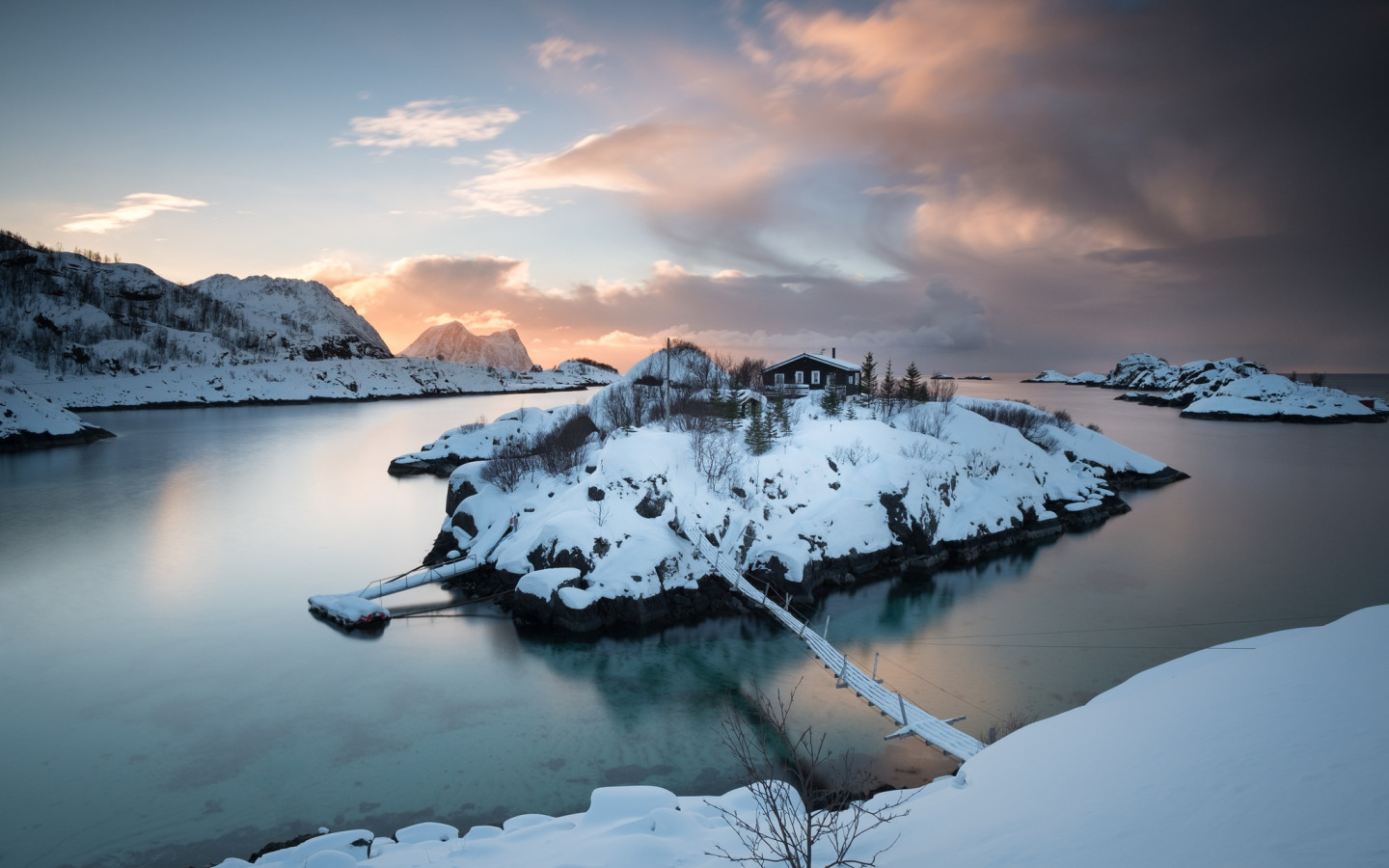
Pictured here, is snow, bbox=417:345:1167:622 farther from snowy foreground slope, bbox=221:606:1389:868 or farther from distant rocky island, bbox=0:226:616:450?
distant rocky island, bbox=0:226:616:450

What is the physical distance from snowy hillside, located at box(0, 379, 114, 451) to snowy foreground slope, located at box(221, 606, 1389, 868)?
2838 inches

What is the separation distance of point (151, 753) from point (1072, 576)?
31813 millimetres

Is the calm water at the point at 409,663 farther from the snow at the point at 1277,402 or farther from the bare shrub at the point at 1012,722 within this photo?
the snow at the point at 1277,402

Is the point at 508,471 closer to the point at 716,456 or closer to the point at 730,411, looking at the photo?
the point at 716,456

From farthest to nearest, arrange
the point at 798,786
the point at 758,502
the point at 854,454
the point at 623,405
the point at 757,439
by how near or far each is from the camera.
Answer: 1. the point at 623,405
2. the point at 757,439
3. the point at 854,454
4. the point at 758,502
5. the point at 798,786

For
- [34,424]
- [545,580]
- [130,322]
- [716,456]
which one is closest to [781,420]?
[716,456]

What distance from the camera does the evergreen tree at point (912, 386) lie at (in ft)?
147

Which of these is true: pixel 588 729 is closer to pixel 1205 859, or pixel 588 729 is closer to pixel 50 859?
pixel 50 859

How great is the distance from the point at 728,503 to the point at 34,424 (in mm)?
71574

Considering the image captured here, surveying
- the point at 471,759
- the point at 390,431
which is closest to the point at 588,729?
the point at 471,759

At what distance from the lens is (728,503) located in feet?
83.7

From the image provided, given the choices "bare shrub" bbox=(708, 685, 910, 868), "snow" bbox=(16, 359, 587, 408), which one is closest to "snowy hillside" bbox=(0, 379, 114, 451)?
"snow" bbox=(16, 359, 587, 408)

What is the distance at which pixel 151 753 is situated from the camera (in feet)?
43.1

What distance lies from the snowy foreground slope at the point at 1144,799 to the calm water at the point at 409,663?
2.97m
